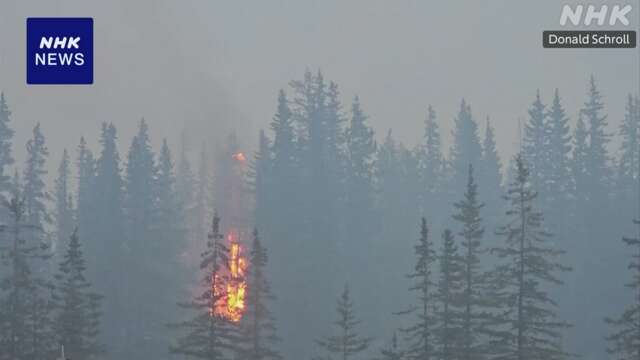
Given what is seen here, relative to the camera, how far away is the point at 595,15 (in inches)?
2108

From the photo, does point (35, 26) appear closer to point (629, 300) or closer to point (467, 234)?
point (467, 234)

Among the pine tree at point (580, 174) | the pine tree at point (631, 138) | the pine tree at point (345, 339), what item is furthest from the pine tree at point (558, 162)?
A: the pine tree at point (345, 339)

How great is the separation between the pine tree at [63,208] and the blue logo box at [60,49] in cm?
2987

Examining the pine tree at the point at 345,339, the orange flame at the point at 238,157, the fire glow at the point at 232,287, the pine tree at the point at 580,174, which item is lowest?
the pine tree at the point at 345,339

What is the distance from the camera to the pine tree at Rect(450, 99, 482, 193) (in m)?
77.9

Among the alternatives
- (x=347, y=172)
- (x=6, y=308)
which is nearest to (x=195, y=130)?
(x=347, y=172)

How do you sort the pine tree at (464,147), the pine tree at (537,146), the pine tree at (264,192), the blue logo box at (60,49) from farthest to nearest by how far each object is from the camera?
1. the pine tree at (464,147)
2. the pine tree at (537,146)
3. the pine tree at (264,192)
4. the blue logo box at (60,49)

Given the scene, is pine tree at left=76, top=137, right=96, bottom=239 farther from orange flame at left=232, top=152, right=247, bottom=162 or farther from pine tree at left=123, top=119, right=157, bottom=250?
orange flame at left=232, top=152, right=247, bottom=162

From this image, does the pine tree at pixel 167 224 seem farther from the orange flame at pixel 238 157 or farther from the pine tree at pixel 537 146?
the pine tree at pixel 537 146

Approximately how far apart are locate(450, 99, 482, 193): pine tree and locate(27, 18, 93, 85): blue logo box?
4049cm

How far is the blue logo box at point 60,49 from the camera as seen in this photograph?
42906 mm

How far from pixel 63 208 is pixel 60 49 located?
121 feet

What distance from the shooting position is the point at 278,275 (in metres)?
67.0

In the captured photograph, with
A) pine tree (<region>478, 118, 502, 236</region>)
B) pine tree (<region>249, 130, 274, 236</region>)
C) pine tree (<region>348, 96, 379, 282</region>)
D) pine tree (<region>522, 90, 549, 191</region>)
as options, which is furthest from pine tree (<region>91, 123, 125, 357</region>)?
pine tree (<region>522, 90, 549, 191</region>)
